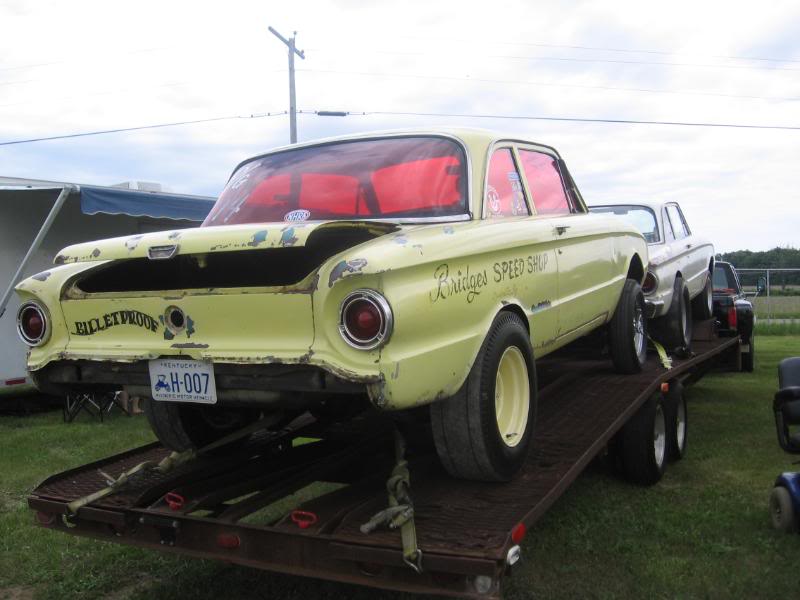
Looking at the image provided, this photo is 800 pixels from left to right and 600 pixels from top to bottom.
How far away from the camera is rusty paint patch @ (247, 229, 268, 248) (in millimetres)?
2764

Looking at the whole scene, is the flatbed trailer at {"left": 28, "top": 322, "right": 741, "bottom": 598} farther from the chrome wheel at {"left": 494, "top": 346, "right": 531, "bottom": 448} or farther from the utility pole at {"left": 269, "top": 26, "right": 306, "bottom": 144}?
the utility pole at {"left": 269, "top": 26, "right": 306, "bottom": 144}

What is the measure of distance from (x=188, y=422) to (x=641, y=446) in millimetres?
2829

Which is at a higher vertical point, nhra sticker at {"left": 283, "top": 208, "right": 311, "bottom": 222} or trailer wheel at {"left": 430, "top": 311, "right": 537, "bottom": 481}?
nhra sticker at {"left": 283, "top": 208, "right": 311, "bottom": 222}

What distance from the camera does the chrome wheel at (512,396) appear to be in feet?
11.3

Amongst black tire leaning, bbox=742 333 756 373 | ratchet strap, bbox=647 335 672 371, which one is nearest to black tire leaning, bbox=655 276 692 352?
ratchet strap, bbox=647 335 672 371

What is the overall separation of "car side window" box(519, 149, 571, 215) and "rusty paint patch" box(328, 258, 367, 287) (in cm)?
204

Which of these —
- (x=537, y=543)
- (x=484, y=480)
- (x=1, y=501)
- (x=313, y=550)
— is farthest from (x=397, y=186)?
(x=1, y=501)

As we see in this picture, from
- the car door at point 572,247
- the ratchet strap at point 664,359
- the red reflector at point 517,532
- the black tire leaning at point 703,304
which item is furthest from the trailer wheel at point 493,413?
the black tire leaning at point 703,304

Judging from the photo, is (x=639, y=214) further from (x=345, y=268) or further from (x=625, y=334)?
(x=345, y=268)

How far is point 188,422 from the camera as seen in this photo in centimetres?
423

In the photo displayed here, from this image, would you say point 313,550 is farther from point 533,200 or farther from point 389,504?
point 533,200

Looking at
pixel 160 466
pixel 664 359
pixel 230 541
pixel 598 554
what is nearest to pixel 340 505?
pixel 230 541

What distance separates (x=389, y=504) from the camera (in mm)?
2953

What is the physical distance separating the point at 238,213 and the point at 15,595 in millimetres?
2154
